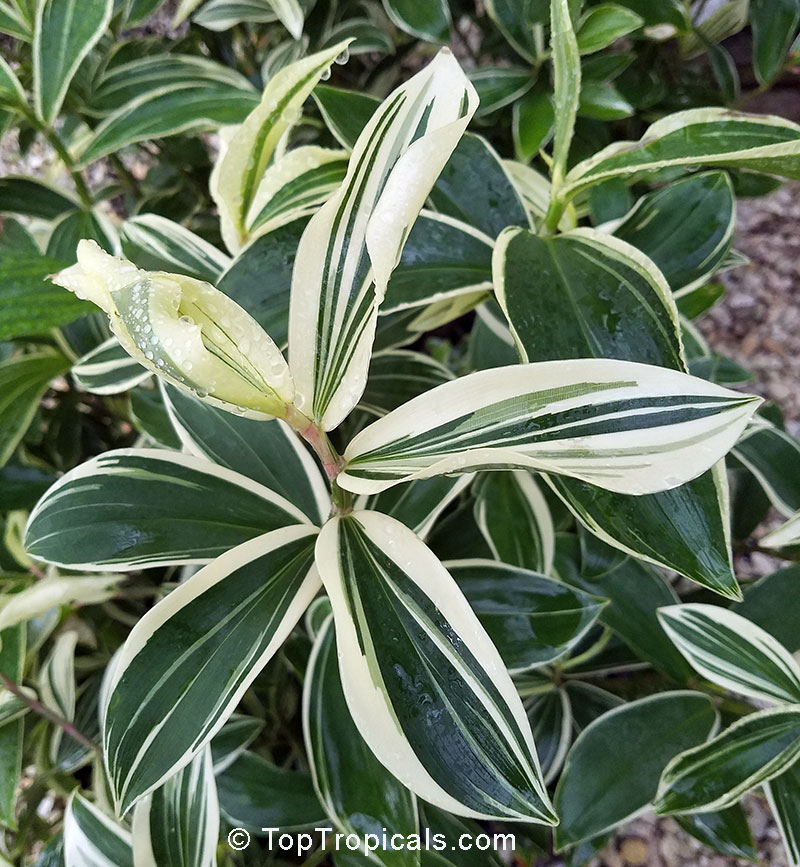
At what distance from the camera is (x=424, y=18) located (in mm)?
669

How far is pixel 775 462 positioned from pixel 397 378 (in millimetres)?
452

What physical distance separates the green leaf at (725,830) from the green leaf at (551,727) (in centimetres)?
13

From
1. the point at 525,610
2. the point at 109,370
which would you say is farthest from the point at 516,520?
the point at 109,370

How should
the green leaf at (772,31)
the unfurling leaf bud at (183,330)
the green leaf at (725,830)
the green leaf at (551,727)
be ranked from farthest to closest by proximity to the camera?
the green leaf at (772,31), the green leaf at (551,727), the green leaf at (725,830), the unfurling leaf bud at (183,330)

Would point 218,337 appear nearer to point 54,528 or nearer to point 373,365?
point 54,528

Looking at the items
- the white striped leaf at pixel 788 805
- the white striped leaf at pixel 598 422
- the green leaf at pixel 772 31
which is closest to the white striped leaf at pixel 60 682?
the white striped leaf at pixel 598 422

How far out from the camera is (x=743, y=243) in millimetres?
1449

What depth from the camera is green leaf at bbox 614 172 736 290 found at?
23.9 inches

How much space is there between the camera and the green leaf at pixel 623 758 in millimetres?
596

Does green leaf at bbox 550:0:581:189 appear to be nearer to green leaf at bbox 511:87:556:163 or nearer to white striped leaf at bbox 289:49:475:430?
white striped leaf at bbox 289:49:475:430

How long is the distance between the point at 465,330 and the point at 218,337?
3.31 feet

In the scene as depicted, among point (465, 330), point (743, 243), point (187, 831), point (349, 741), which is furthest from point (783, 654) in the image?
point (743, 243)
